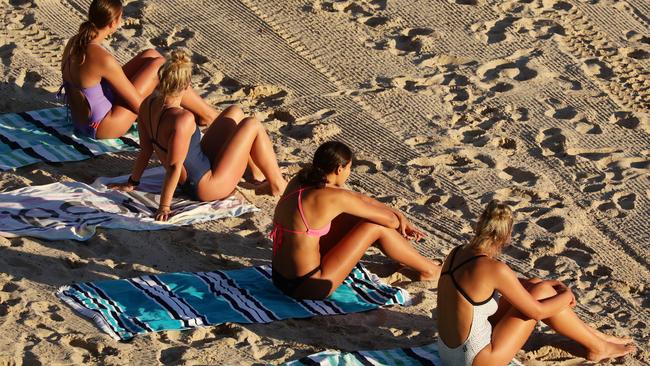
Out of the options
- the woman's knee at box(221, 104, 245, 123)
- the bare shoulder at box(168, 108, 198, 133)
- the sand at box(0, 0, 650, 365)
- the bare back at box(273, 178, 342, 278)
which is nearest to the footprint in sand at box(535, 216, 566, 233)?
the sand at box(0, 0, 650, 365)

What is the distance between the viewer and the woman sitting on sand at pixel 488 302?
6.55 m

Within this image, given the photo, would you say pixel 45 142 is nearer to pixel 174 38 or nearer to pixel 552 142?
pixel 174 38

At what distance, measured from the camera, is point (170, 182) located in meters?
8.22

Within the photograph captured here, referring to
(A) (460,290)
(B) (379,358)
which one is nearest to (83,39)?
(B) (379,358)

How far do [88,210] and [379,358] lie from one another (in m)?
2.48

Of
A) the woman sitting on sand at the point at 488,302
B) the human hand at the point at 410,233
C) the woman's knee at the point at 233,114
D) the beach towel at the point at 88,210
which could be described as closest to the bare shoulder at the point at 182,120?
the woman's knee at the point at 233,114

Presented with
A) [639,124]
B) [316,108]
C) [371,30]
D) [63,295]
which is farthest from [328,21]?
[63,295]

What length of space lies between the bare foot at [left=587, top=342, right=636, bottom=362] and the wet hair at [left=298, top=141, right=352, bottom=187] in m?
1.80

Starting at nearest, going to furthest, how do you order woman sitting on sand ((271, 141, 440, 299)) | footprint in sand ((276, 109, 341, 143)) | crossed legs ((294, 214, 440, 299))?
woman sitting on sand ((271, 141, 440, 299)) → crossed legs ((294, 214, 440, 299)) → footprint in sand ((276, 109, 341, 143))

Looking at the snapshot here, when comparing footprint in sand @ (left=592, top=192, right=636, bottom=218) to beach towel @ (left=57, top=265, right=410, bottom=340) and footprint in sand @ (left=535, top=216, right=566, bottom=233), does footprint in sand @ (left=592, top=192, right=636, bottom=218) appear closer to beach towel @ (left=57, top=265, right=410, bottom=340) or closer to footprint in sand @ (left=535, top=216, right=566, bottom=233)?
footprint in sand @ (left=535, top=216, right=566, bottom=233)

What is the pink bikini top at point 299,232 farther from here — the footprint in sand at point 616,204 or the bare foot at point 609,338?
the footprint in sand at point 616,204

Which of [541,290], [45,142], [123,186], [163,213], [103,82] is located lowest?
[45,142]

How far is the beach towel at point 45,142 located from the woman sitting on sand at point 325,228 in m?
2.41

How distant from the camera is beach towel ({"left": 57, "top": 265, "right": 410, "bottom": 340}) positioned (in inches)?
282
